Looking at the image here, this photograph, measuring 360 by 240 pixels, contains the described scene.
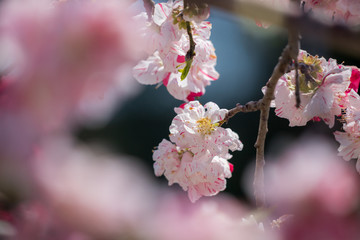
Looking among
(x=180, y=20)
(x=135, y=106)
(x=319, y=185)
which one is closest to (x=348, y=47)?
(x=319, y=185)

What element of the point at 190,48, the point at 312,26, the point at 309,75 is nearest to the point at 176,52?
the point at 190,48

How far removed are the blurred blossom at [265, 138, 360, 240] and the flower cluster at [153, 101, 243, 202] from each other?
1.36ft

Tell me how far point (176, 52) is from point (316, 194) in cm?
43

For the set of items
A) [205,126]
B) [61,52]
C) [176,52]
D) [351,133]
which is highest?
[61,52]

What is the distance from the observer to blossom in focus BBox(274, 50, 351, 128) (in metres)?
0.53

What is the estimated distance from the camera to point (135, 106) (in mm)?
2654

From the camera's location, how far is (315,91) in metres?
0.55

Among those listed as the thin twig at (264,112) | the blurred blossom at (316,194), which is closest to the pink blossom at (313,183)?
the blurred blossom at (316,194)

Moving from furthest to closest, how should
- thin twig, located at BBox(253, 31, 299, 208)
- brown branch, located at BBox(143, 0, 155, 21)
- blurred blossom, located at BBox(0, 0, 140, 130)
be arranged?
1. brown branch, located at BBox(143, 0, 155, 21)
2. thin twig, located at BBox(253, 31, 299, 208)
3. blurred blossom, located at BBox(0, 0, 140, 130)

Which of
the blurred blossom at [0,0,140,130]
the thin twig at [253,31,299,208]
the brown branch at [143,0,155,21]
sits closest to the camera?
the blurred blossom at [0,0,140,130]

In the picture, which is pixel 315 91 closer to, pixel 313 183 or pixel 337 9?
pixel 337 9

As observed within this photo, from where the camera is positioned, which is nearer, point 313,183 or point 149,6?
point 313,183

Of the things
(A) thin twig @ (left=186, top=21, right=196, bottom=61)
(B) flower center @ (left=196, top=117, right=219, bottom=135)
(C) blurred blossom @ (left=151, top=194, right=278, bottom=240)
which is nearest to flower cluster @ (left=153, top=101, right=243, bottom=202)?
(B) flower center @ (left=196, top=117, right=219, bottom=135)

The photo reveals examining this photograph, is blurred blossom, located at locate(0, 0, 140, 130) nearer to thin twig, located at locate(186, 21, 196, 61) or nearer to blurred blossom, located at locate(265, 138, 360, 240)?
blurred blossom, located at locate(265, 138, 360, 240)
